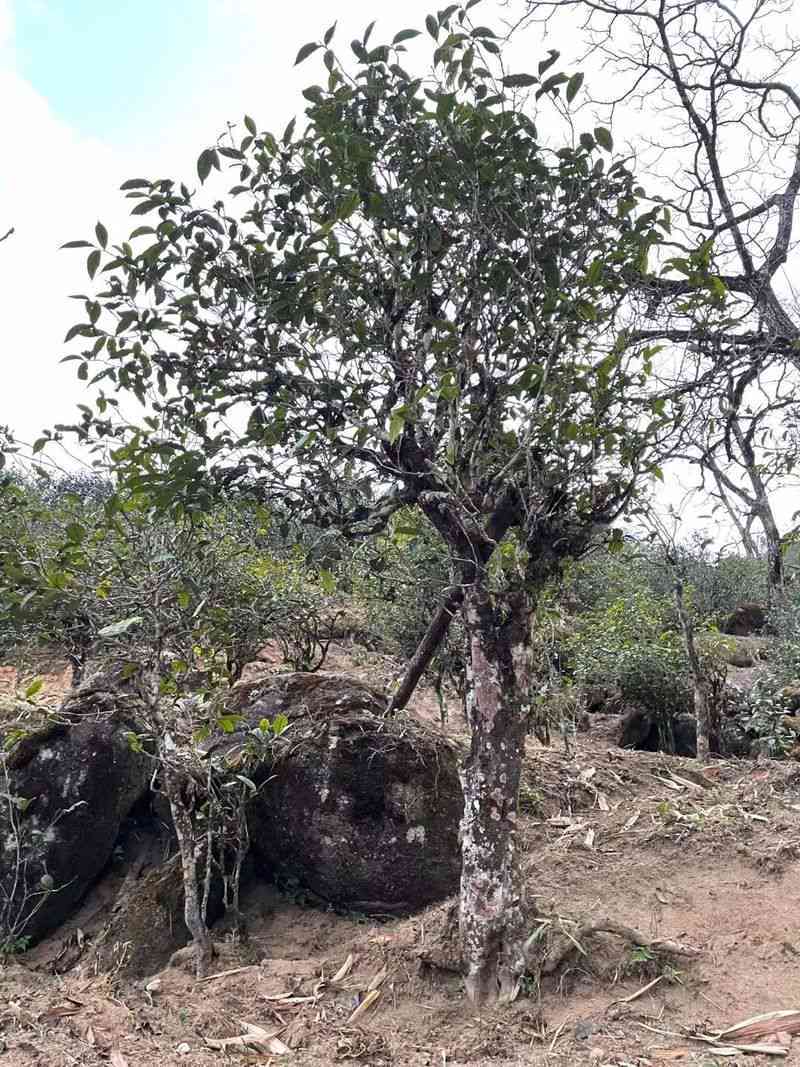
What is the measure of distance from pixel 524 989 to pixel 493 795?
826 millimetres

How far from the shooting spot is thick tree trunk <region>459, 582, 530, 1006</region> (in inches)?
139

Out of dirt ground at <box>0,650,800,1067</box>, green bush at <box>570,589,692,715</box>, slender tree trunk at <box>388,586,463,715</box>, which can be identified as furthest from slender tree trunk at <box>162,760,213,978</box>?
green bush at <box>570,589,692,715</box>

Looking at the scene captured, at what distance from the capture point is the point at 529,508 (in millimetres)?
3529

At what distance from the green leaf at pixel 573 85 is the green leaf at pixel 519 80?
12 cm

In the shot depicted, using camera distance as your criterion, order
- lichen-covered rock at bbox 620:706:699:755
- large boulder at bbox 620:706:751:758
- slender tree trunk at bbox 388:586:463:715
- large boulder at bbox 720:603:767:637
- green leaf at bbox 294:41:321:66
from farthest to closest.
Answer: large boulder at bbox 720:603:767:637
lichen-covered rock at bbox 620:706:699:755
large boulder at bbox 620:706:751:758
slender tree trunk at bbox 388:586:463:715
green leaf at bbox 294:41:321:66

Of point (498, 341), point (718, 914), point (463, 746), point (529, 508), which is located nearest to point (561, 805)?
point (463, 746)

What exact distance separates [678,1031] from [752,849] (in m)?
1.85

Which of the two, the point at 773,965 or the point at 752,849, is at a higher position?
the point at 752,849

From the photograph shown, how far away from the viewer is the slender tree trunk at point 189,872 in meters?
4.05

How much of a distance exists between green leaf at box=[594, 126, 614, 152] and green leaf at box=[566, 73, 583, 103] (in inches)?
7.0

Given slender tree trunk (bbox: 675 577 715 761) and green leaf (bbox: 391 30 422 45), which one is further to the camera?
slender tree trunk (bbox: 675 577 715 761)

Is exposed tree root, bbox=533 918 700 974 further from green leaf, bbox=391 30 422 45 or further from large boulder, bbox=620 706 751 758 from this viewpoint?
large boulder, bbox=620 706 751 758

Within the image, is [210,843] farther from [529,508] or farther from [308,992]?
[529,508]

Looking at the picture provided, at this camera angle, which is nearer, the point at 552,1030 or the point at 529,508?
the point at 552,1030
